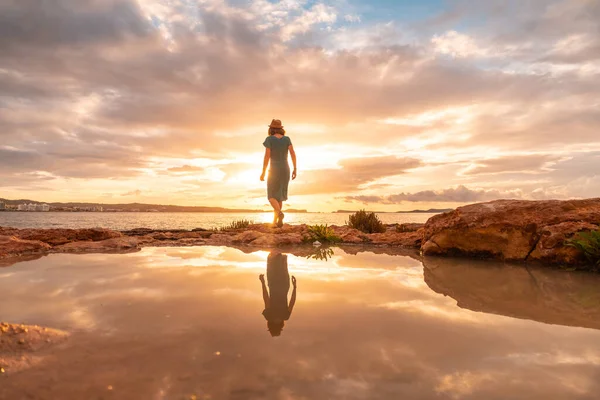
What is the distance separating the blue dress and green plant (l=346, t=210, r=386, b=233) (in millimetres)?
3106

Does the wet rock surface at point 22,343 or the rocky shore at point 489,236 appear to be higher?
the rocky shore at point 489,236

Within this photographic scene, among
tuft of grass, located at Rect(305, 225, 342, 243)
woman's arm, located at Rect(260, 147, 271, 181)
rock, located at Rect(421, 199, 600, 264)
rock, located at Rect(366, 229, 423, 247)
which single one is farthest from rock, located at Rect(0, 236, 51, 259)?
rock, located at Rect(421, 199, 600, 264)

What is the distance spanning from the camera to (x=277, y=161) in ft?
35.1

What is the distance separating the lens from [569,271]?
538cm

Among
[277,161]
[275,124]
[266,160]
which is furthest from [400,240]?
[275,124]

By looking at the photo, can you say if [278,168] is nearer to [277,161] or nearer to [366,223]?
[277,161]

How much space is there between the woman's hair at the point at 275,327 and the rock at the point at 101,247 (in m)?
5.35

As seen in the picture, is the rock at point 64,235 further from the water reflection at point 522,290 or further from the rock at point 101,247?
the water reflection at point 522,290

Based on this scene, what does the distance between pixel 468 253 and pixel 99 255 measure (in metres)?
6.78

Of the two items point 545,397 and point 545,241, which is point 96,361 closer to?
point 545,397

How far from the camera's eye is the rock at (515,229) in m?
6.02

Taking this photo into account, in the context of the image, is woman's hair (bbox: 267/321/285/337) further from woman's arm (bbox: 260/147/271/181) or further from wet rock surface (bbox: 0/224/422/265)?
woman's arm (bbox: 260/147/271/181)

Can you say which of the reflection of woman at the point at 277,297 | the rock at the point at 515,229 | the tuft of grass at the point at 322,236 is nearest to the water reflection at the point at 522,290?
the rock at the point at 515,229

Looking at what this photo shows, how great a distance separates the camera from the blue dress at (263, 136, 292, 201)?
10570 millimetres
